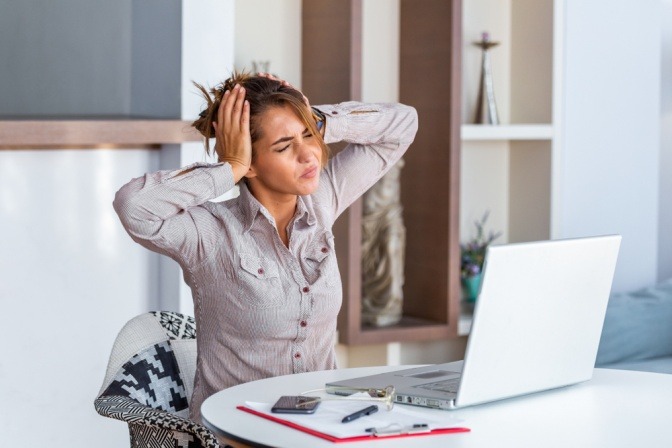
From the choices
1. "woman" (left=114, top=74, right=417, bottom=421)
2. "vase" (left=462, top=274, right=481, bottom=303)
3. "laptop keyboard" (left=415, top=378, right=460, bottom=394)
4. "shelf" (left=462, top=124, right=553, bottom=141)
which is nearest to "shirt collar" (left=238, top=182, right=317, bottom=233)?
"woman" (left=114, top=74, right=417, bottom=421)

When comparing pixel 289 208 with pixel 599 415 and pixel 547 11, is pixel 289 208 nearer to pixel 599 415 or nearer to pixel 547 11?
pixel 599 415

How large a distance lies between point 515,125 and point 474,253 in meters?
0.49

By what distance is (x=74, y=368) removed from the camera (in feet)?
10.2

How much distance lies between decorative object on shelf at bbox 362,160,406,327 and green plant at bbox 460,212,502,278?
31cm

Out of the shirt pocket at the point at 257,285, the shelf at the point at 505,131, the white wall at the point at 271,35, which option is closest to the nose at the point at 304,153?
the shirt pocket at the point at 257,285

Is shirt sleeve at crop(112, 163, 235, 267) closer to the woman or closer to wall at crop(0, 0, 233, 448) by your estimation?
the woman

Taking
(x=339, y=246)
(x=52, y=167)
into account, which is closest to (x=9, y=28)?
(x=52, y=167)

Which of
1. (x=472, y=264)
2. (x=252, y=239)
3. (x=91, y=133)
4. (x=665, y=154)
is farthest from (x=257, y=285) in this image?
(x=665, y=154)

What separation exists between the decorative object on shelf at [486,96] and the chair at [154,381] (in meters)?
2.04

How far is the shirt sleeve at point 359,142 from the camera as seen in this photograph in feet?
7.67

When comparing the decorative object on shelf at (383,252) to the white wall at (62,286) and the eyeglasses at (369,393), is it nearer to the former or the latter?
the white wall at (62,286)

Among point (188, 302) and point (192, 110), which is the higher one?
point (192, 110)

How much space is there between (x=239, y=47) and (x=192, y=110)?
0.60 metres

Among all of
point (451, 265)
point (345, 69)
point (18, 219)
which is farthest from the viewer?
point (451, 265)
